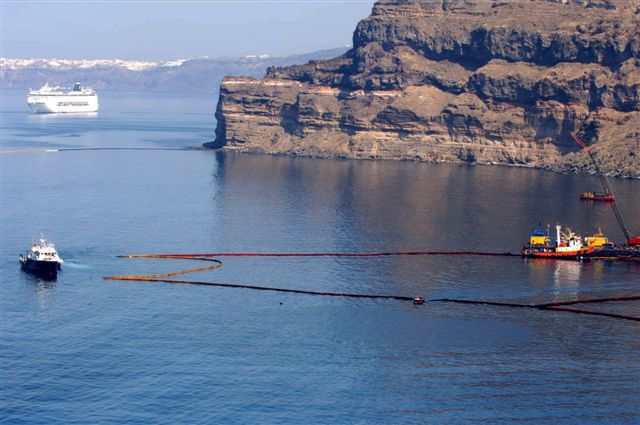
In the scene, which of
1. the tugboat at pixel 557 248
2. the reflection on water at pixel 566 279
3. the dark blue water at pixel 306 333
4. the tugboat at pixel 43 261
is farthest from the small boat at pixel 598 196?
the tugboat at pixel 43 261

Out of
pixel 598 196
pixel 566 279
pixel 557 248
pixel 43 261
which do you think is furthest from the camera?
pixel 598 196

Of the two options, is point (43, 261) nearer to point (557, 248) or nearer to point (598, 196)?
point (557, 248)

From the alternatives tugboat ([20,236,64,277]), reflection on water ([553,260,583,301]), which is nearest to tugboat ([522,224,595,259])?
reflection on water ([553,260,583,301])

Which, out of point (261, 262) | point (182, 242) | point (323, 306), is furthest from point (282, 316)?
point (182, 242)

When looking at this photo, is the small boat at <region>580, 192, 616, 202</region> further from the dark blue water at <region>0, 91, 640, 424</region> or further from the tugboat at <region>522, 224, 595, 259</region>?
the tugboat at <region>522, 224, 595, 259</region>

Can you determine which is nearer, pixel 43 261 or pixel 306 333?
pixel 306 333

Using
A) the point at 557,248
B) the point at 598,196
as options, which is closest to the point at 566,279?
the point at 557,248
